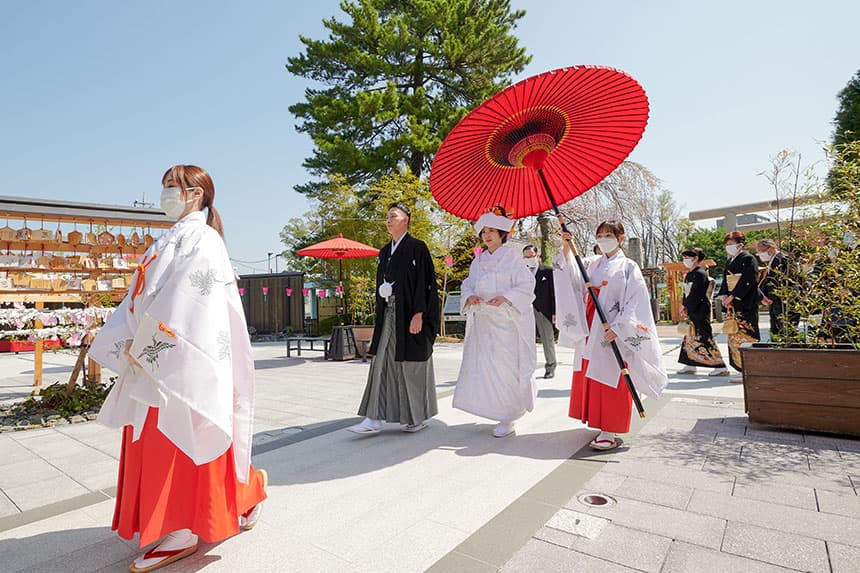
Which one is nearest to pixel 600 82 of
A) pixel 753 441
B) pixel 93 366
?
pixel 753 441

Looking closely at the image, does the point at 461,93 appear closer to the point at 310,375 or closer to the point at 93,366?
the point at 310,375

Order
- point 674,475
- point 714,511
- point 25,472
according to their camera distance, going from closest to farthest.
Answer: point 714,511 < point 674,475 < point 25,472

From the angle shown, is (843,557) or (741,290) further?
(741,290)

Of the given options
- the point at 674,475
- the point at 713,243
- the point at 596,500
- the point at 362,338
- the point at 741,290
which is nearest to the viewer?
the point at 596,500

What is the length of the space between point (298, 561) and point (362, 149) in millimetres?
15225

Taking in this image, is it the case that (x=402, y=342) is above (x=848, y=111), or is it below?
below

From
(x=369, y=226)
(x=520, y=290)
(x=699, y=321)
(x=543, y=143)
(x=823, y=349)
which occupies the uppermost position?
(x=369, y=226)

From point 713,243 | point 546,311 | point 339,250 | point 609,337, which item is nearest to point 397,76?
point 339,250

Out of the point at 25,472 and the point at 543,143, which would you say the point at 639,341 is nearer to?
the point at 543,143

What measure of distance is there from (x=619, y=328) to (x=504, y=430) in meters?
1.13

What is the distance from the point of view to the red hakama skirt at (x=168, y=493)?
1.76 metres

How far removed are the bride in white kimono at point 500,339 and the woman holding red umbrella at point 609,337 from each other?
0.31 metres

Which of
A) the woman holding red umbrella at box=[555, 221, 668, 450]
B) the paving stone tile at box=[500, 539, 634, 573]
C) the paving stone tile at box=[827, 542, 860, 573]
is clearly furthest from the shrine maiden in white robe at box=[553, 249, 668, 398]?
the paving stone tile at box=[500, 539, 634, 573]

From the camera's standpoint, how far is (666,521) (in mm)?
2062
